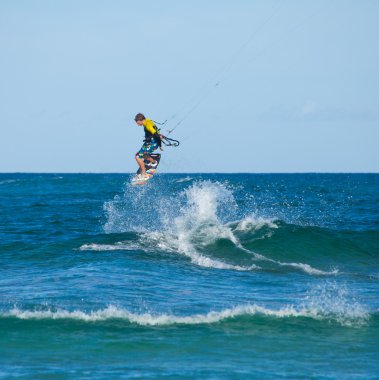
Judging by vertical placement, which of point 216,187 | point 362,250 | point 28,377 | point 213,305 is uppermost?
point 216,187

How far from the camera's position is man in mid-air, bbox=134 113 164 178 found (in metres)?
21.1

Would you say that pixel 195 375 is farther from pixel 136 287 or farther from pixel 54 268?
pixel 54 268

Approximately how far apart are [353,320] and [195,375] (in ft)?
13.5

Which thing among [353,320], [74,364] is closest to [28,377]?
[74,364]

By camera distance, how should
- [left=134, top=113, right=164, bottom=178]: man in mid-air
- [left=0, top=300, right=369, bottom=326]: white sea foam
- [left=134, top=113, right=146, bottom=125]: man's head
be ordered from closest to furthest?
[left=0, top=300, right=369, bottom=326]: white sea foam < [left=134, top=113, right=146, bottom=125]: man's head < [left=134, top=113, right=164, bottom=178]: man in mid-air

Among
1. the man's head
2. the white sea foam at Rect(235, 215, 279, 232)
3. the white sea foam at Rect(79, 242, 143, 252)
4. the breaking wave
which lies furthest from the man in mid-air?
the breaking wave

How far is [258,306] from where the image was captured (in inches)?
560

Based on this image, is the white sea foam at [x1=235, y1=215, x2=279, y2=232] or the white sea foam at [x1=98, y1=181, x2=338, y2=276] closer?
the white sea foam at [x1=98, y1=181, x2=338, y2=276]

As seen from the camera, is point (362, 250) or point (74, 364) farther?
point (362, 250)

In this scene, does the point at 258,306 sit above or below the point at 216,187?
below

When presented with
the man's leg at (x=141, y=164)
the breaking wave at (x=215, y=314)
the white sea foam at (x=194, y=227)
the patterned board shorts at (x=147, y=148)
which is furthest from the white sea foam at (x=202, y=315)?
the man's leg at (x=141, y=164)

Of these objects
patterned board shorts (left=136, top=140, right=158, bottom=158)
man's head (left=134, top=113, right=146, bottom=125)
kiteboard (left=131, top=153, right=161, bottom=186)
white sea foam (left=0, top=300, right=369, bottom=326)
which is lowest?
white sea foam (left=0, top=300, right=369, bottom=326)

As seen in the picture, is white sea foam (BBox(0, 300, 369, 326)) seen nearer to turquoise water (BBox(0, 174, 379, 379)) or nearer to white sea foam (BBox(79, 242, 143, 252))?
turquoise water (BBox(0, 174, 379, 379))

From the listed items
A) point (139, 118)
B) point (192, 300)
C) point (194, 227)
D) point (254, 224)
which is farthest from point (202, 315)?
point (254, 224)
